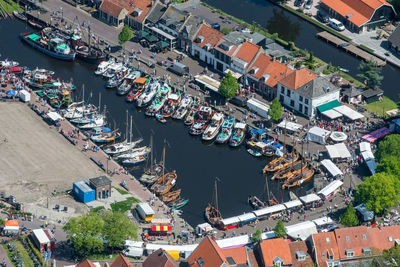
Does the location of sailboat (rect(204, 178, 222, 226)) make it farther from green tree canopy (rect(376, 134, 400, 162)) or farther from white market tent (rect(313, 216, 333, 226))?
green tree canopy (rect(376, 134, 400, 162))

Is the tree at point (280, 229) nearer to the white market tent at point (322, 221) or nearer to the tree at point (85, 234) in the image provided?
the white market tent at point (322, 221)

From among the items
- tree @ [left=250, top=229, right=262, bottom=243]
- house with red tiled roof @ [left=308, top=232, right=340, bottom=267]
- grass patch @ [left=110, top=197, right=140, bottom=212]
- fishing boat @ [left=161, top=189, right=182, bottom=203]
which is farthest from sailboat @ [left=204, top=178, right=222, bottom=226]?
house with red tiled roof @ [left=308, top=232, right=340, bottom=267]

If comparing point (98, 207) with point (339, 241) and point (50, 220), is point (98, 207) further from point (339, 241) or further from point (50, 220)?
point (339, 241)

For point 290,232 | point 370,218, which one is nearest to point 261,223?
point 290,232

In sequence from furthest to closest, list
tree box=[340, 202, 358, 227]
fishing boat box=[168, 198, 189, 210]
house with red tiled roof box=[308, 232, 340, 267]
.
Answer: fishing boat box=[168, 198, 189, 210] → tree box=[340, 202, 358, 227] → house with red tiled roof box=[308, 232, 340, 267]

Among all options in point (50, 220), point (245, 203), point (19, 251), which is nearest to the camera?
point (19, 251)

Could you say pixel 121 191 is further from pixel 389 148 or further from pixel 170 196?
pixel 389 148
